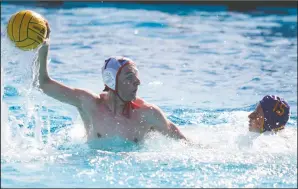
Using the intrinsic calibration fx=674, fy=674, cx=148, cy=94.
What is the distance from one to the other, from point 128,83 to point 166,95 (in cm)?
293

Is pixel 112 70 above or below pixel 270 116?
above

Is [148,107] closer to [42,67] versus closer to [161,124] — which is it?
[161,124]

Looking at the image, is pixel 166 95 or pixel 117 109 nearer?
pixel 117 109

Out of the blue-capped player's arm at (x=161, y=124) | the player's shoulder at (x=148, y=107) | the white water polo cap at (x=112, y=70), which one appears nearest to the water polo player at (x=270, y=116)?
the blue-capped player's arm at (x=161, y=124)

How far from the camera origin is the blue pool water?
15.7ft

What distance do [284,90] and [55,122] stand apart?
3370 millimetres

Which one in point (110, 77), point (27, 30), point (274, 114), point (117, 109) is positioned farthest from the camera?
point (274, 114)

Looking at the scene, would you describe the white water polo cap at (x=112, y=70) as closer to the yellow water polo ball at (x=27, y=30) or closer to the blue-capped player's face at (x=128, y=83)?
the blue-capped player's face at (x=128, y=83)

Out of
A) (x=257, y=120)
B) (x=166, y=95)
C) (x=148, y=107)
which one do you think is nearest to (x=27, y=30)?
(x=148, y=107)

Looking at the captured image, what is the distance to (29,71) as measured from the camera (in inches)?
208

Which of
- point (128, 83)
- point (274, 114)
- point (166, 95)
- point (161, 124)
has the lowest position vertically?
point (166, 95)

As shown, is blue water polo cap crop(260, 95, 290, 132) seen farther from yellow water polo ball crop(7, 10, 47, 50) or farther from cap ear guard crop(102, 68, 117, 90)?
yellow water polo ball crop(7, 10, 47, 50)

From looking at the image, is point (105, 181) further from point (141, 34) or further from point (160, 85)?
point (141, 34)

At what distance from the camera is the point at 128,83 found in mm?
5215
